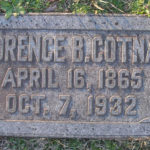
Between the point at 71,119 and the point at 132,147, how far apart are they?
1.62 feet

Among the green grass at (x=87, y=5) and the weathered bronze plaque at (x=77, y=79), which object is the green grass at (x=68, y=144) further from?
the green grass at (x=87, y=5)

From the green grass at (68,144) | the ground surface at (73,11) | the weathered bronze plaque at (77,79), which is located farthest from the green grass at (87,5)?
the green grass at (68,144)

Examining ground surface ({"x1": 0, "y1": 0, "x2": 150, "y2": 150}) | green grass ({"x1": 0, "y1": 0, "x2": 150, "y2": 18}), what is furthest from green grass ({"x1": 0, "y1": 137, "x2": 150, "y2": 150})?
green grass ({"x1": 0, "y1": 0, "x2": 150, "y2": 18})

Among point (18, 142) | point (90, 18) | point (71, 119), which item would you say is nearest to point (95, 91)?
point (71, 119)

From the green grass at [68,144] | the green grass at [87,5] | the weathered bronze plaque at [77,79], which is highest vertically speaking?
the green grass at [87,5]

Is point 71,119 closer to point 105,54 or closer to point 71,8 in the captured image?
point 105,54

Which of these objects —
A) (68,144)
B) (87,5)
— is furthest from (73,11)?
(68,144)

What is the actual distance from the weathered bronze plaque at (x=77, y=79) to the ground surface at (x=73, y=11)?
0.26 feet

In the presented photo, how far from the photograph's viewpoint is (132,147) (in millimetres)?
2066

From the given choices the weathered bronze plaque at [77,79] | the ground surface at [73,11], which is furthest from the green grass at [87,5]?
the weathered bronze plaque at [77,79]

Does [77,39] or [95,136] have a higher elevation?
[77,39]

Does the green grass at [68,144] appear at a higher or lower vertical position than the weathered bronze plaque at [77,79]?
lower

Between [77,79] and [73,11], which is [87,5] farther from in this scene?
[77,79]

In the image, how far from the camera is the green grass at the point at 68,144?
2066 mm
